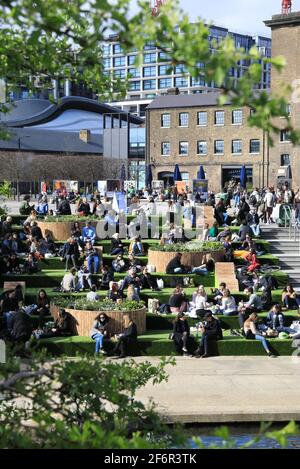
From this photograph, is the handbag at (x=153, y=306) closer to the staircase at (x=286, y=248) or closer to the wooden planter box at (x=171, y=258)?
the wooden planter box at (x=171, y=258)

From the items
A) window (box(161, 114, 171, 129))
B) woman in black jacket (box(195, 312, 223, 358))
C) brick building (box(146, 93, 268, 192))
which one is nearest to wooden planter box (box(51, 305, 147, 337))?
Result: woman in black jacket (box(195, 312, 223, 358))

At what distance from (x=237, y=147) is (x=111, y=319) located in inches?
2001

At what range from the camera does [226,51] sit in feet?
18.0

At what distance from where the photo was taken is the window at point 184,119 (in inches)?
2911

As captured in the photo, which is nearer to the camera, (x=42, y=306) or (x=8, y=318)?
(x=8, y=318)

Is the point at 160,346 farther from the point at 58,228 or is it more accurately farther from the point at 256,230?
the point at 256,230

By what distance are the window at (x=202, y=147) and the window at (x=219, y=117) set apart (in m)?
2.29

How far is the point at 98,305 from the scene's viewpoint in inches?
910

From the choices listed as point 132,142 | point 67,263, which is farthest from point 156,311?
point 132,142

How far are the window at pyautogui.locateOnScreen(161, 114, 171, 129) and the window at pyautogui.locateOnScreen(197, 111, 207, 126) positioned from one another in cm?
311

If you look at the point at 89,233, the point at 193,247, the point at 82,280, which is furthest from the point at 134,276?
the point at 89,233

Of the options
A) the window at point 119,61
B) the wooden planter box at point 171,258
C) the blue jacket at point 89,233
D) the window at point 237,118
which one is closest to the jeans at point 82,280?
the wooden planter box at point 171,258

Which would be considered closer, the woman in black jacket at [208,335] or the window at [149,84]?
the woman in black jacket at [208,335]

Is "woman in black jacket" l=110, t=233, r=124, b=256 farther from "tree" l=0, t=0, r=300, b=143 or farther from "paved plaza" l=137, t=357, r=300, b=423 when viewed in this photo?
"tree" l=0, t=0, r=300, b=143
